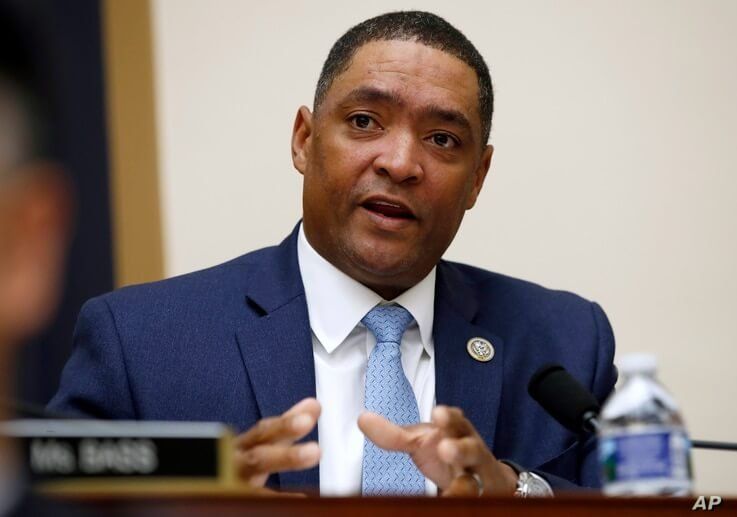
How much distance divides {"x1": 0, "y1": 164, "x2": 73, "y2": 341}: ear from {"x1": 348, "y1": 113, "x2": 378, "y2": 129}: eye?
7.21 ft

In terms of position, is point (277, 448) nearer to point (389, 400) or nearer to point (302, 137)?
point (389, 400)

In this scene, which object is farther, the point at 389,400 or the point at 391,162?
the point at 391,162

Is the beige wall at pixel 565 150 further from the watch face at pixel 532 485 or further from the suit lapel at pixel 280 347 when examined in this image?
the watch face at pixel 532 485

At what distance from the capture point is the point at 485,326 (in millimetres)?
3246

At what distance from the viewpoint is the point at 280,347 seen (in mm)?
2949

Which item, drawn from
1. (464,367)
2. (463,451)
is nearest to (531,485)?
(463,451)

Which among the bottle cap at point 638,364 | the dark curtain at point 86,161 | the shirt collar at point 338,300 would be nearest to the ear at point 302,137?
the shirt collar at point 338,300

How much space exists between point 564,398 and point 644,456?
1.33 ft

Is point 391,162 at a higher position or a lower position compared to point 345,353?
higher

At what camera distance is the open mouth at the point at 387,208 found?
9.96 feet

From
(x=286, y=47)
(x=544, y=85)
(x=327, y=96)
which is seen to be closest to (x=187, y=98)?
(x=286, y=47)

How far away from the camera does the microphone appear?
6.82ft
